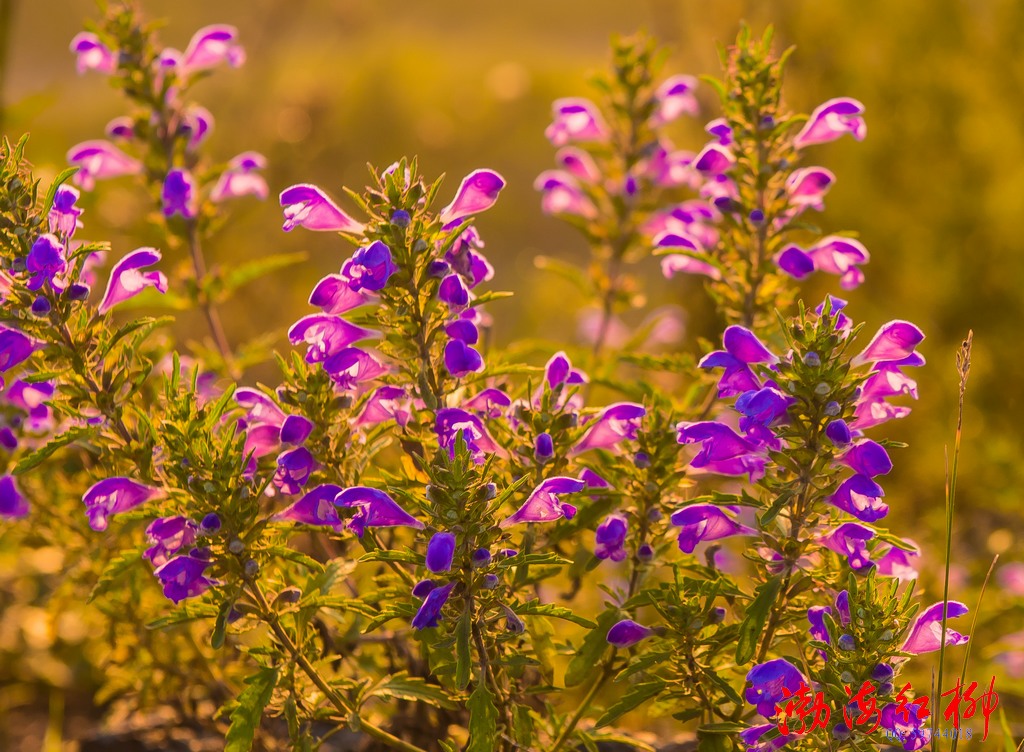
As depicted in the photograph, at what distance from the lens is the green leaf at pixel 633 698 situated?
2520 mm

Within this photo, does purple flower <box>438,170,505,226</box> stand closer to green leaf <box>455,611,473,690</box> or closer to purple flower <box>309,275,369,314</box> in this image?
purple flower <box>309,275,369,314</box>

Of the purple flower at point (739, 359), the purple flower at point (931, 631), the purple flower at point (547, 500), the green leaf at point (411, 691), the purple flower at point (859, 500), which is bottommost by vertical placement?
the green leaf at point (411, 691)

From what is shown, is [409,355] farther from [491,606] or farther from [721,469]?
[721,469]

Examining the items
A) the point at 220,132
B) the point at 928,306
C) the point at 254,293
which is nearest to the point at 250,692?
the point at 254,293

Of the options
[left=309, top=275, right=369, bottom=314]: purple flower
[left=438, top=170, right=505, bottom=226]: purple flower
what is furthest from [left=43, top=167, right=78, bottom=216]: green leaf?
[left=438, top=170, right=505, bottom=226]: purple flower

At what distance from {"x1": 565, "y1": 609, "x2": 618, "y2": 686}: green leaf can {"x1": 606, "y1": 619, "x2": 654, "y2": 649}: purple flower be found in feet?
0.23

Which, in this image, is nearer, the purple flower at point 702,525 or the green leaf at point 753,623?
the green leaf at point 753,623

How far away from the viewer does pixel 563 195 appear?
436cm

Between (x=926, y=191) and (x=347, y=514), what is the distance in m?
7.28

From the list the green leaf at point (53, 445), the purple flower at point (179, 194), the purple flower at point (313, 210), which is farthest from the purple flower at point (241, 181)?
the green leaf at point (53, 445)

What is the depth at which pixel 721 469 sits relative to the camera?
8.79ft

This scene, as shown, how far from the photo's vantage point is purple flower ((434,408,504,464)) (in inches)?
97.5

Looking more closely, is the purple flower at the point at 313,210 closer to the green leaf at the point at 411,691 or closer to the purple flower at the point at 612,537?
the purple flower at the point at 612,537

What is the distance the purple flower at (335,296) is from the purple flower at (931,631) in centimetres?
171
